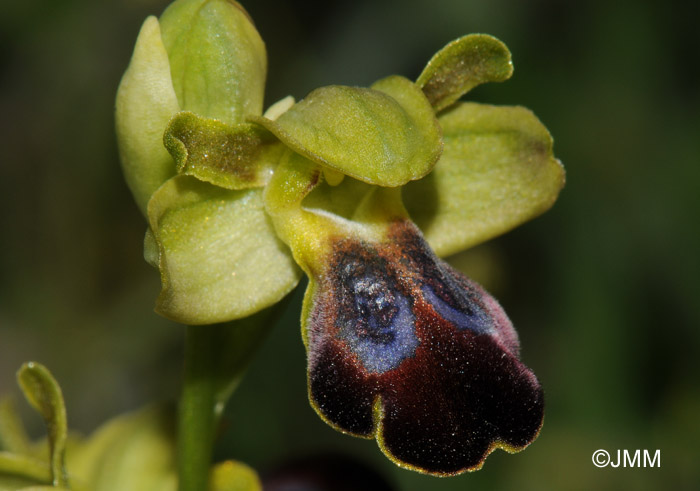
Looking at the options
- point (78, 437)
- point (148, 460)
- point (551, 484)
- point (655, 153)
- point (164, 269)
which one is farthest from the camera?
point (655, 153)

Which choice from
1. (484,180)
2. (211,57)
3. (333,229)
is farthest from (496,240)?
(211,57)

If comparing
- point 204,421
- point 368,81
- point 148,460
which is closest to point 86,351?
point 368,81

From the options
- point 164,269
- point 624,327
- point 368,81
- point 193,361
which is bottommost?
point 624,327

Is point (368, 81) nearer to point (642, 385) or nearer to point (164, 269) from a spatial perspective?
point (642, 385)

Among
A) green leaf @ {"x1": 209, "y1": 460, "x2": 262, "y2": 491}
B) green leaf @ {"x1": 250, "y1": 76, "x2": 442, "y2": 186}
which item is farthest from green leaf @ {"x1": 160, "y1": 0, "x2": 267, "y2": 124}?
green leaf @ {"x1": 209, "y1": 460, "x2": 262, "y2": 491}

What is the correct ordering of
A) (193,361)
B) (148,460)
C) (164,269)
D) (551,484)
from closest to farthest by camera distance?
(164,269) < (193,361) < (148,460) < (551,484)

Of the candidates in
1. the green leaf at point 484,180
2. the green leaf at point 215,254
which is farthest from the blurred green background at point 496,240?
the green leaf at point 215,254
